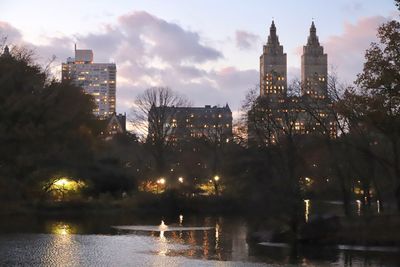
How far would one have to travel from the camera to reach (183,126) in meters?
87.3

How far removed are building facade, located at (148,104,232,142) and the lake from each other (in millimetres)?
34368

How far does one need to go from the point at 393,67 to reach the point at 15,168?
3427 centimetres

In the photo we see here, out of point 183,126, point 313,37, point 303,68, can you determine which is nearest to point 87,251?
point 183,126

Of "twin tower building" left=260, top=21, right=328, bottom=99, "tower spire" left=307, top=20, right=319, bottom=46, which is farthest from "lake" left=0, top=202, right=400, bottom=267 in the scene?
"tower spire" left=307, top=20, right=319, bottom=46

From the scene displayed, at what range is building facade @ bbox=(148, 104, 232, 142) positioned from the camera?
79481 mm

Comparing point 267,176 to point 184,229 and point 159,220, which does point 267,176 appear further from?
point 184,229

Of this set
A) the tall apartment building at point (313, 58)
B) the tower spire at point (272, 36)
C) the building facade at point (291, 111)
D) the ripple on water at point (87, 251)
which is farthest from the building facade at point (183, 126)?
the tower spire at point (272, 36)

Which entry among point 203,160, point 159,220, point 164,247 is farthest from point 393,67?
point 203,160

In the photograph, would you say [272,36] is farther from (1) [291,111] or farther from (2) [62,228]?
(2) [62,228]

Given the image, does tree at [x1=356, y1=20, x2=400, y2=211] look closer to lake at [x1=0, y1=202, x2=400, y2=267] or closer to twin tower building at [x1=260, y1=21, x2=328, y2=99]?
lake at [x1=0, y1=202, x2=400, y2=267]

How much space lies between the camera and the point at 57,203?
197 ft

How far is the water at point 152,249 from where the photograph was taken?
25.5 m

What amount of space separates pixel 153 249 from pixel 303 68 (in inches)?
3265

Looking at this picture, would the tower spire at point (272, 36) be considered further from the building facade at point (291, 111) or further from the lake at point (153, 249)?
the lake at point (153, 249)
